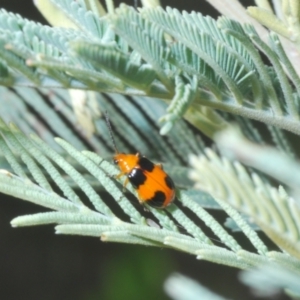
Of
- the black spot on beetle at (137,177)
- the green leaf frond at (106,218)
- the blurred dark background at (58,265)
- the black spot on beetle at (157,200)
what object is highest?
the green leaf frond at (106,218)

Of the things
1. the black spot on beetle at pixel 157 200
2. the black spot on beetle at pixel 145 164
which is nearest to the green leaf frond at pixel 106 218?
the black spot on beetle at pixel 157 200

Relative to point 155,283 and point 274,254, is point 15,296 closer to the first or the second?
point 155,283

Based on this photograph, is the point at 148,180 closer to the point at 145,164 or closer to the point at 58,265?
the point at 145,164

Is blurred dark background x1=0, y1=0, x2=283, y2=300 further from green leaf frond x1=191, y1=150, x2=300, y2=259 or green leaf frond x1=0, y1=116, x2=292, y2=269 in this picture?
green leaf frond x1=191, y1=150, x2=300, y2=259

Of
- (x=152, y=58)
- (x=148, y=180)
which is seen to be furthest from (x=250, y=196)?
(x=148, y=180)

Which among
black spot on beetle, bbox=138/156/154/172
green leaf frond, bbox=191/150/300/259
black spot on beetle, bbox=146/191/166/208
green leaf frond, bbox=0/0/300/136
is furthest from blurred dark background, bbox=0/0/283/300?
green leaf frond, bbox=191/150/300/259

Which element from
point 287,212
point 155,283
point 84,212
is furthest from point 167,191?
point 155,283

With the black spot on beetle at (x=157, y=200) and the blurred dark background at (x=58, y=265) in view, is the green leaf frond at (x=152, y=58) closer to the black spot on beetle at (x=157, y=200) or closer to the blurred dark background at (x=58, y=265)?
the black spot on beetle at (x=157, y=200)
